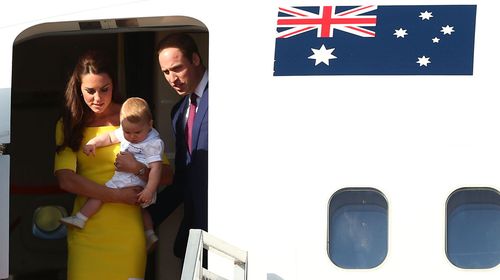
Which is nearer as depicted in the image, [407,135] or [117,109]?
[407,135]

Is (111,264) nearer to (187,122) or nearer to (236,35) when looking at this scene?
(187,122)

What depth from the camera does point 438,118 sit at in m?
8.63

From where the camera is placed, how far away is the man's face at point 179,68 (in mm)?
9688

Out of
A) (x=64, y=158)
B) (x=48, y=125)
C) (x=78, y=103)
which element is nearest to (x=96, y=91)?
(x=78, y=103)

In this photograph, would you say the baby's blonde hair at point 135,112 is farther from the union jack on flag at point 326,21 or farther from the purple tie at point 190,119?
the union jack on flag at point 326,21

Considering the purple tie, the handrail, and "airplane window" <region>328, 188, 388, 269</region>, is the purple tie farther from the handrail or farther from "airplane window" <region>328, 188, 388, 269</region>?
"airplane window" <region>328, 188, 388, 269</region>

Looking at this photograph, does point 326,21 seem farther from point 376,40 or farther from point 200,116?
point 200,116

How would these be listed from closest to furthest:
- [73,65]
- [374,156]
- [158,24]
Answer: [374,156] < [158,24] < [73,65]

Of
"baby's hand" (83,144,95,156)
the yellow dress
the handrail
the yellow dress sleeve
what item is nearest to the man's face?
the yellow dress

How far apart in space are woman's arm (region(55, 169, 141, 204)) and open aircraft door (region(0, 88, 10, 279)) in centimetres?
70

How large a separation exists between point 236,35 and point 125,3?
32.5 inches

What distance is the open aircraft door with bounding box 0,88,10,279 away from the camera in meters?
9.10

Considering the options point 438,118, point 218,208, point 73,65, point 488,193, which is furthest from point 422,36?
point 73,65

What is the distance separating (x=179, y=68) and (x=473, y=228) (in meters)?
2.49
